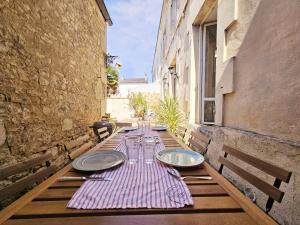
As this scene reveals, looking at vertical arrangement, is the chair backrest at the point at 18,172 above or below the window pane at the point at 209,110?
below

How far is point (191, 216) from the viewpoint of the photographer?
2.19ft

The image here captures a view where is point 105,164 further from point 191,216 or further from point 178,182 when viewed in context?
point 191,216

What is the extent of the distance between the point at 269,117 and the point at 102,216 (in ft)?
5.22

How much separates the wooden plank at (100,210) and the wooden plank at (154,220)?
25 millimetres

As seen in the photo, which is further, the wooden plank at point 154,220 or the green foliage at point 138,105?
the green foliage at point 138,105

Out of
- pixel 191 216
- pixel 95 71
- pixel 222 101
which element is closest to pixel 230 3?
pixel 222 101

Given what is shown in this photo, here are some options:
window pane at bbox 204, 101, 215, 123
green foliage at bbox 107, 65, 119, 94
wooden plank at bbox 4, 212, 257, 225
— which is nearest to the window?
window pane at bbox 204, 101, 215, 123

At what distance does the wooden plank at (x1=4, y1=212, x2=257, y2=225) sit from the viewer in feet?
2.06

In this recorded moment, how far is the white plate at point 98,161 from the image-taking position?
1100 millimetres

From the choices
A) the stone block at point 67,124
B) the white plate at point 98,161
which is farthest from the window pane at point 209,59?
the white plate at point 98,161

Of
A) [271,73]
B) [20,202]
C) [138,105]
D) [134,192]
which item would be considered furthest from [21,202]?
[138,105]

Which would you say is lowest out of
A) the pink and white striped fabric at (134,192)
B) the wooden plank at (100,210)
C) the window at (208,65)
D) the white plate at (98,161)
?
the wooden plank at (100,210)

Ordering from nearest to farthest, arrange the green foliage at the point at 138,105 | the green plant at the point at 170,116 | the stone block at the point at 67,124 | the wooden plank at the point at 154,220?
the wooden plank at the point at 154,220, the stone block at the point at 67,124, the green plant at the point at 170,116, the green foliage at the point at 138,105

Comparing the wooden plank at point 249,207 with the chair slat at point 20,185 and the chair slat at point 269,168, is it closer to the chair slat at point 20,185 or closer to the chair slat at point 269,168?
the chair slat at point 269,168
